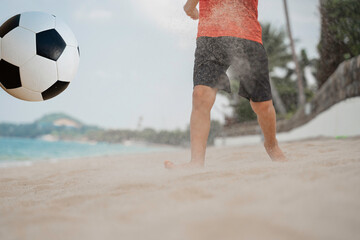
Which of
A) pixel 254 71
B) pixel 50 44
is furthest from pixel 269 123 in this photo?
pixel 50 44

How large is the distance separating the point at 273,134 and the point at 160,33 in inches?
47.7

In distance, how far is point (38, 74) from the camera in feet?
6.95

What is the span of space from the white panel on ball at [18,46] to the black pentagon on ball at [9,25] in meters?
0.04

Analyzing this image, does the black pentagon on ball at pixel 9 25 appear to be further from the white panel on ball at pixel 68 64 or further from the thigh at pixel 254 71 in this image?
the thigh at pixel 254 71

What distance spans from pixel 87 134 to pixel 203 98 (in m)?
33.7

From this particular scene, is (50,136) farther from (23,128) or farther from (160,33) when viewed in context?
(160,33)

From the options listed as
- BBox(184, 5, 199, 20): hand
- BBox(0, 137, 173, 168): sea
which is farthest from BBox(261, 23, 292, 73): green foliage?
BBox(184, 5, 199, 20): hand

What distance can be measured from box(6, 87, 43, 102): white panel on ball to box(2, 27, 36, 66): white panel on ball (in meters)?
0.20

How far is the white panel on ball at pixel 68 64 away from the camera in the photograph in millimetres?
2182

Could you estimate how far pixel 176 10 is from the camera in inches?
83.6

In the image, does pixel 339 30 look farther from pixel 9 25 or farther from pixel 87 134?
pixel 87 134

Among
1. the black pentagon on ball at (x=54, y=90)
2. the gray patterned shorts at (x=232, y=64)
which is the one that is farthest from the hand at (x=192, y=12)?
the black pentagon on ball at (x=54, y=90)

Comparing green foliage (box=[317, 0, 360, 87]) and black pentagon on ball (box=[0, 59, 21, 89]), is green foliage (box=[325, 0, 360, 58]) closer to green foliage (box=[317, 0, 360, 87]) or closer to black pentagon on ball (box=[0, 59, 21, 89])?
green foliage (box=[317, 0, 360, 87])

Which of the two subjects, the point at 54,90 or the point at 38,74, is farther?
the point at 54,90
